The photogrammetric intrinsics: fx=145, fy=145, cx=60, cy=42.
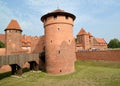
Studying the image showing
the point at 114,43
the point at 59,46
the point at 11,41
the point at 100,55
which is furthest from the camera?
the point at 114,43

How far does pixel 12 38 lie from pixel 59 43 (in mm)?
14184

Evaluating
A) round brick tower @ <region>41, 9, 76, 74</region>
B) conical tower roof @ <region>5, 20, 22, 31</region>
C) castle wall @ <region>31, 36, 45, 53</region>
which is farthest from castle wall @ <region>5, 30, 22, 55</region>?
round brick tower @ <region>41, 9, 76, 74</region>

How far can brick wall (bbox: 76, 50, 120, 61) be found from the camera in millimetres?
21328

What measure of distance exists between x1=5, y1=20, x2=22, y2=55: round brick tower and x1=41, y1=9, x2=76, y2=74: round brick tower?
12.3 metres

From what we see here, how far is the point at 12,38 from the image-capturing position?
2861 cm

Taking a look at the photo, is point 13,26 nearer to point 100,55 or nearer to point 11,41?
point 11,41

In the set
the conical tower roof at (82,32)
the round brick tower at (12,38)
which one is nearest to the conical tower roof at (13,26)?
the round brick tower at (12,38)

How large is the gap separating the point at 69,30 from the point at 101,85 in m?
8.89

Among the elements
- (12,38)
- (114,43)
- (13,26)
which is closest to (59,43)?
(12,38)

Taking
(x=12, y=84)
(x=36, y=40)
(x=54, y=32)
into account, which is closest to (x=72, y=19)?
(x=54, y=32)

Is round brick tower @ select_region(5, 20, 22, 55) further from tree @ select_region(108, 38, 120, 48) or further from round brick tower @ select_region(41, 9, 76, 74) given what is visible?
tree @ select_region(108, 38, 120, 48)

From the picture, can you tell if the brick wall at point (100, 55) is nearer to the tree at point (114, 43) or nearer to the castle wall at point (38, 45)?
the castle wall at point (38, 45)

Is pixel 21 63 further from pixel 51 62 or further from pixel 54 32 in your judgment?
pixel 54 32

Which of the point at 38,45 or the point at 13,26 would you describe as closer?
the point at 13,26
